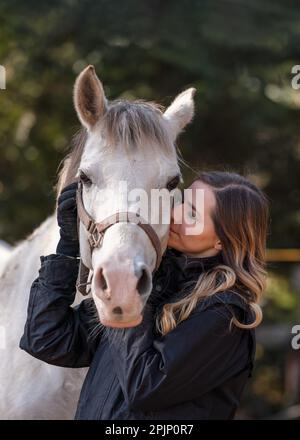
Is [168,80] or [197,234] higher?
[197,234]

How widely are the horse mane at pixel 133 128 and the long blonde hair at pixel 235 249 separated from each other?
0.23 metres

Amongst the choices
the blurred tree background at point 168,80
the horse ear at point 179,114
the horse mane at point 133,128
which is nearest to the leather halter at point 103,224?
the horse mane at point 133,128

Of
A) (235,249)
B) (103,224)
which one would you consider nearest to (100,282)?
(103,224)

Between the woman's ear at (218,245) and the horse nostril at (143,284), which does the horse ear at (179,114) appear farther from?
the horse nostril at (143,284)

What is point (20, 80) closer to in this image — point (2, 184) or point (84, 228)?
point (2, 184)

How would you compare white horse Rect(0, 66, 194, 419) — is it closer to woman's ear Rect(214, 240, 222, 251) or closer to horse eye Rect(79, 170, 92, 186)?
horse eye Rect(79, 170, 92, 186)

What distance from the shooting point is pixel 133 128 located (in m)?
2.80

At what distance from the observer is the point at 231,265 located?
2727 millimetres

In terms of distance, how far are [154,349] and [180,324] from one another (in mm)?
121

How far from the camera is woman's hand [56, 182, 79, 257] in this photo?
2.86m

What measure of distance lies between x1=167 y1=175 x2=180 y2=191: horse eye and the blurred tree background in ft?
10.4

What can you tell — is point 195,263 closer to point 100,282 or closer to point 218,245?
point 218,245

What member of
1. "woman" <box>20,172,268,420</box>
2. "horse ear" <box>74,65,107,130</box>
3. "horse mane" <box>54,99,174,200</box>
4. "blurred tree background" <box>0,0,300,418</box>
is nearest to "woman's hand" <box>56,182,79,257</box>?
"woman" <box>20,172,268,420</box>
